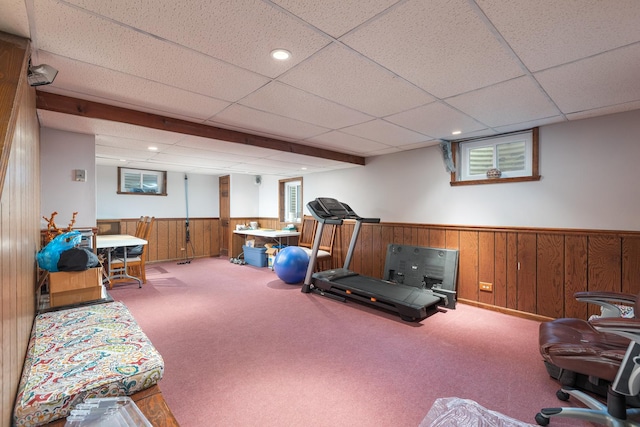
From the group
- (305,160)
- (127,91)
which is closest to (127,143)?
(127,91)

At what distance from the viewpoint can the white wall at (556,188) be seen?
289 centimetres

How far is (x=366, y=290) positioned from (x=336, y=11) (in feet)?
10.4

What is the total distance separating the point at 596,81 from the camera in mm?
2189

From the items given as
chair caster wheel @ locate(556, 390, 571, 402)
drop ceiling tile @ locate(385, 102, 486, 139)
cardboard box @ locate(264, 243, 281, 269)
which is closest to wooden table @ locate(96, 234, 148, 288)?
cardboard box @ locate(264, 243, 281, 269)

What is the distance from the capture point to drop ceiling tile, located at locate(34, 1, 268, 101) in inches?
58.9

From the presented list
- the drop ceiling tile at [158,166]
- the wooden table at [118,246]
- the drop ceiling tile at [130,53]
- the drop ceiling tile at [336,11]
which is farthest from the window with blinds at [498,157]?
the drop ceiling tile at [158,166]

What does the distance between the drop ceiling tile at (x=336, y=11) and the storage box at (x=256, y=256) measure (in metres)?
5.41

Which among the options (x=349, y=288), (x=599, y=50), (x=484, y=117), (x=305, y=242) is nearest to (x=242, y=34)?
(x=599, y=50)

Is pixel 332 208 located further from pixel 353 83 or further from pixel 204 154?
pixel 353 83

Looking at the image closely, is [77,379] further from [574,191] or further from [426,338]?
[574,191]

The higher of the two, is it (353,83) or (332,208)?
(353,83)

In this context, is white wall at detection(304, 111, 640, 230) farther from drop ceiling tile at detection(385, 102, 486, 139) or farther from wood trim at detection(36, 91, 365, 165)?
wood trim at detection(36, 91, 365, 165)

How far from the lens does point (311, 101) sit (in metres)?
2.61

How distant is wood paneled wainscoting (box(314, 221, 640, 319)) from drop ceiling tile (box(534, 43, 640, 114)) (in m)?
1.32
